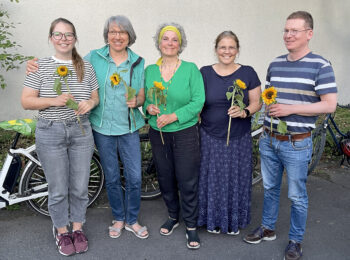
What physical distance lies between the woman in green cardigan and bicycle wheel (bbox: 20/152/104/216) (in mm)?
946

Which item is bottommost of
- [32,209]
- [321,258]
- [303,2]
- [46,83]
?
[321,258]

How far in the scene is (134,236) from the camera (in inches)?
133

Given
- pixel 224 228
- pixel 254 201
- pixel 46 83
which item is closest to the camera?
pixel 46 83

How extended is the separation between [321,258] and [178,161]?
1478 millimetres

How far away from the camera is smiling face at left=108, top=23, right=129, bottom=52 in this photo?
2.82 metres

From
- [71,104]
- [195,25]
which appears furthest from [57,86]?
[195,25]

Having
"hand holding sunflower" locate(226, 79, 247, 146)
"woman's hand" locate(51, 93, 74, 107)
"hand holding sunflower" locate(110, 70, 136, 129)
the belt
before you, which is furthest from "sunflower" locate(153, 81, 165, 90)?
the belt

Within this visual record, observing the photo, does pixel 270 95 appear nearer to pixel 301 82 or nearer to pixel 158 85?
pixel 301 82

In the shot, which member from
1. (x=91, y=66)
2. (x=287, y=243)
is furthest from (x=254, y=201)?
(x=91, y=66)

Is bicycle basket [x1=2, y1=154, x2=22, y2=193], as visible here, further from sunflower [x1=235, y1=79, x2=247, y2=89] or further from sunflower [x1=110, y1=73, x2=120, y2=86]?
sunflower [x1=235, y1=79, x2=247, y2=89]

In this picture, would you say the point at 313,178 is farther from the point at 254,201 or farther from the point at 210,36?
the point at 210,36

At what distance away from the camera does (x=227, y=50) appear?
9.53 ft

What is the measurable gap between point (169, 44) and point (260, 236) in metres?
1.91

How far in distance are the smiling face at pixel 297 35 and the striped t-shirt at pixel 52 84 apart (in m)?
1.55
